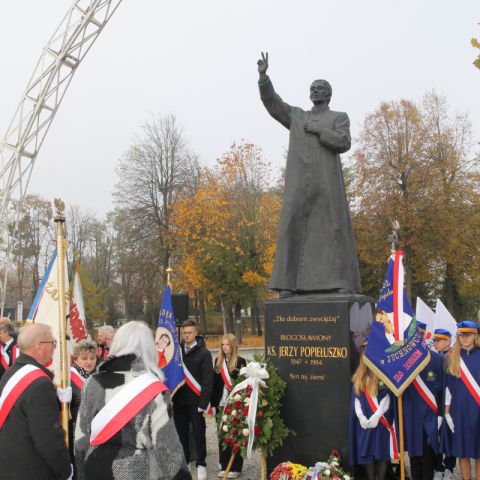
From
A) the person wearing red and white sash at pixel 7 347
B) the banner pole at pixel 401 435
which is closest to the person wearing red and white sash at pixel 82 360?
the person wearing red and white sash at pixel 7 347

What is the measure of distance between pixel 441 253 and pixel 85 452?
2835 centimetres

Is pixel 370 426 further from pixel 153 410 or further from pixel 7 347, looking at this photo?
pixel 7 347

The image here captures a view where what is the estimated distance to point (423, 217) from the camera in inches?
A: 1172

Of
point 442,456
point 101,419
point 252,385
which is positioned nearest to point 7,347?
point 252,385

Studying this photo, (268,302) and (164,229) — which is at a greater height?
(164,229)

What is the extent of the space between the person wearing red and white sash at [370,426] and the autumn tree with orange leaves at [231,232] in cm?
2257

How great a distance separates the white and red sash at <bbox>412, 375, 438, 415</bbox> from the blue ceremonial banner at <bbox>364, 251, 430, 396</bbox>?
0.35 meters

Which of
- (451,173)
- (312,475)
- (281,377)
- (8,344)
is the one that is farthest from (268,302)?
(451,173)

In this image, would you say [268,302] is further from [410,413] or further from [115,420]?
[115,420]

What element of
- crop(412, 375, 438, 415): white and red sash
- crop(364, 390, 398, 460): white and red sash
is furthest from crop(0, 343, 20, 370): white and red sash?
crop(412, 375, 438, 415): white and red sash

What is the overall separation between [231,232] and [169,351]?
22107mm

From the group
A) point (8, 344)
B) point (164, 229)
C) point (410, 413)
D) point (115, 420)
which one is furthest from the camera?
point (164, 229)

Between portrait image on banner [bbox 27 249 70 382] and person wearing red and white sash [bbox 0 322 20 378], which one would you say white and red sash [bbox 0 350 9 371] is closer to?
person wearing red and white sash [bbox 0 322 20 378]

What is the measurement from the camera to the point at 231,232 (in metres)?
29.5
